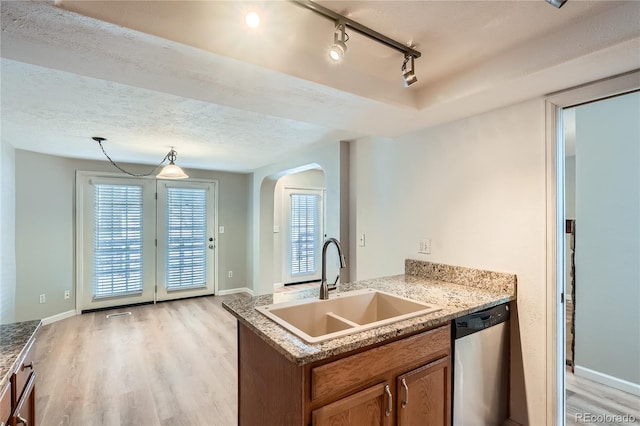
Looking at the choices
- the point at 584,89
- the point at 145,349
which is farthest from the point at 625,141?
the point at 145,349

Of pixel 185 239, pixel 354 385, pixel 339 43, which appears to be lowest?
pixel 354 385

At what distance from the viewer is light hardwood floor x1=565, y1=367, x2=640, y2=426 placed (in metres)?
2.03

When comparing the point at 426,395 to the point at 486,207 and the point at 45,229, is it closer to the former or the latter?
the point at 486,207

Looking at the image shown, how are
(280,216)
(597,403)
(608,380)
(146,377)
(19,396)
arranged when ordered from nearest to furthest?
1. (19,396)
2. (597,403)
3. (608,380)
4. (146,377)
5. (280,216)

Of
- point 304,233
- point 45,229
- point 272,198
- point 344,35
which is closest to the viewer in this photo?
point 344,35

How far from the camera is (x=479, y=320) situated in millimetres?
1679

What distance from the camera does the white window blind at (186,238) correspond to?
5.07 m

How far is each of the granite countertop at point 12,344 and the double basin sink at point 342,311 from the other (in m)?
0.89

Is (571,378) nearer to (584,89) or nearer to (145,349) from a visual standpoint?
(584,89)

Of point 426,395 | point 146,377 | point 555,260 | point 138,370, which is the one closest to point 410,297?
point 426,395

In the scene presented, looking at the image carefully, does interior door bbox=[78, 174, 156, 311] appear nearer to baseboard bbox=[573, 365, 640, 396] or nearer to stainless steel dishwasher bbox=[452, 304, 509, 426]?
stainless steel dishwasher bbox=[452, 304, 509, 426]

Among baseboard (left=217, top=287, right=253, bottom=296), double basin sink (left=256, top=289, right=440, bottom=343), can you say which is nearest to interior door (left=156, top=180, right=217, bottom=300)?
baseboard (left=217, top=287, right=253, bottom=296)

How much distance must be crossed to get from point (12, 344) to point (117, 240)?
3949 mm

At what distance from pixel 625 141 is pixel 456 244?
1.53 m
